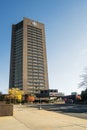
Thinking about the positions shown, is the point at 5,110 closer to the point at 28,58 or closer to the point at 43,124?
the point at 43,124

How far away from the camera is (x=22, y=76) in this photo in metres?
164

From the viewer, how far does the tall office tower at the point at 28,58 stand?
168 metres

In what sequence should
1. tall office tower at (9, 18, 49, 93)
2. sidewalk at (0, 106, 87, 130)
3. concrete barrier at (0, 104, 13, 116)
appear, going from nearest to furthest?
1. sidewalk at (0, 106, 87, 130)
2. concrete barrier at (0, 104, 13, 116)
3. tall office tower at (9, 18, 49, 93)

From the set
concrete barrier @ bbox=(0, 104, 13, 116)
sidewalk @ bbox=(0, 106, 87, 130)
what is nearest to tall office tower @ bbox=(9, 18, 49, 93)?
concrete barrier @ bbox=(0, 104, 13, 116)

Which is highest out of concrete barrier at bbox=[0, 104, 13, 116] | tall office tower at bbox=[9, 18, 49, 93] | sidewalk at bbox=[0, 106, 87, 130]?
tall office tower at bbox=[9, 18, 49, 93]

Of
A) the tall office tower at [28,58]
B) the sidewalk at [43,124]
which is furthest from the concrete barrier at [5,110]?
the tall office tower at [28,58]

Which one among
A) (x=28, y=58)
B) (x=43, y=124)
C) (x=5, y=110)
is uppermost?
(x=28, y=58)

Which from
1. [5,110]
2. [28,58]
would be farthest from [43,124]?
[28,58]

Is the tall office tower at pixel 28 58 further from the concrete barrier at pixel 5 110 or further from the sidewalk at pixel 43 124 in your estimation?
the sidewalk at pixel 43 124

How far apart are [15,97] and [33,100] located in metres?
16.2

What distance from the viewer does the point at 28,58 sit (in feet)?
574

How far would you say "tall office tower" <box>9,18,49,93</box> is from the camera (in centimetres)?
16800

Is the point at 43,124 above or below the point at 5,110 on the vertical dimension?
below

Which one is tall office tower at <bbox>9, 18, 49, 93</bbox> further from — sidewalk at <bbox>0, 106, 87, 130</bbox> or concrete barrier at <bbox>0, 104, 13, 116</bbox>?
sidewalk at <bbox>0, 106, 87, 130</bbox>
